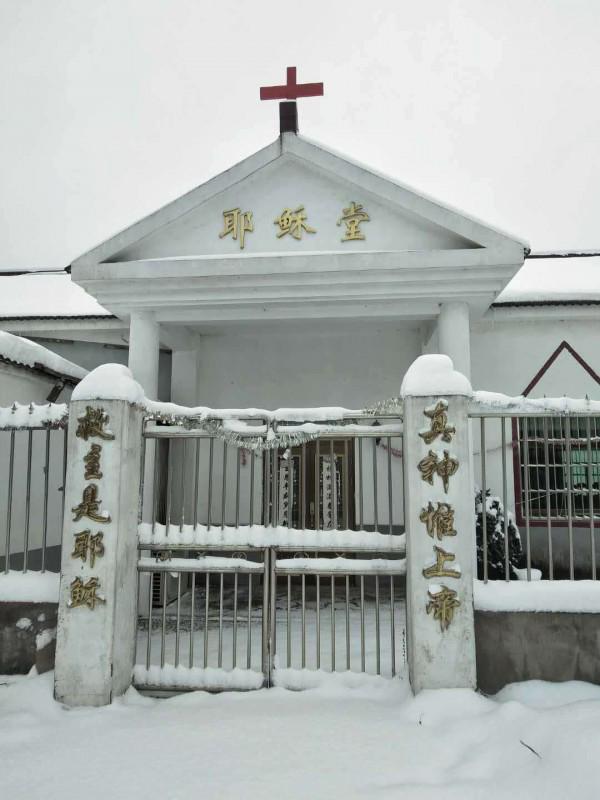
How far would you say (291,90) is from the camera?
Answer: 786 cm

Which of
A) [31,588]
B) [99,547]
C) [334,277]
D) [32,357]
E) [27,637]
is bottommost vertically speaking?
[27,637]

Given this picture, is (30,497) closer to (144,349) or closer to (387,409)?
(144,349)

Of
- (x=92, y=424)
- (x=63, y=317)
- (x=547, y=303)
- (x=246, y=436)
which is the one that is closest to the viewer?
(x=92, y=424)

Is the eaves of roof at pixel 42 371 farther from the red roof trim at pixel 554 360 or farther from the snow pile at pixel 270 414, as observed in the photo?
the red roof trim at pixel 554 360

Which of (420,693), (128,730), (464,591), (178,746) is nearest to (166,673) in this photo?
(128,730)

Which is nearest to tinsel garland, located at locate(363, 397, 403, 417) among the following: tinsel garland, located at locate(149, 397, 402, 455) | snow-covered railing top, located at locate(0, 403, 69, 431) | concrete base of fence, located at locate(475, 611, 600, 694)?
tinsel garland, located at locate(149, 397, 402, 455)

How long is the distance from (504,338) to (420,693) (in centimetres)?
631

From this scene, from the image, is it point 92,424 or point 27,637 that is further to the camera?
point 27,637

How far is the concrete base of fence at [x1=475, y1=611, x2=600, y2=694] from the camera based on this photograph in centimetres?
421

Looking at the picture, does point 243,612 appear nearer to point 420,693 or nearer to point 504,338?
point 420,693

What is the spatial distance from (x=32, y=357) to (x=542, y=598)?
6227mm

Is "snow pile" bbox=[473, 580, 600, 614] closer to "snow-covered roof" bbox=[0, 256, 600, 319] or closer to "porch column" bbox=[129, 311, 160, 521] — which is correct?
"porch column" bbox=[129, 311, 160, 521]

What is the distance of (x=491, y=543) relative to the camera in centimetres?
665

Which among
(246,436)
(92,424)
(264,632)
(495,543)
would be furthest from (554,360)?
(92,424)
